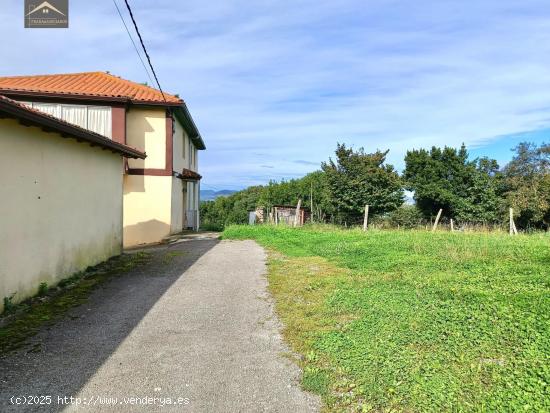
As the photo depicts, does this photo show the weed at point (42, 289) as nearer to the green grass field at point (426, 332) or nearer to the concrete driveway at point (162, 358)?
the concrete driveway at point (162, 358)

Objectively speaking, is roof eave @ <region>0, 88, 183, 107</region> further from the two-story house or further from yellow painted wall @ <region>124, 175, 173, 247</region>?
yellow painted wall @ <region>124, 175, 173, 247</region>

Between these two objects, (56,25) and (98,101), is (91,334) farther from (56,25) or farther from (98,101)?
(98,101)

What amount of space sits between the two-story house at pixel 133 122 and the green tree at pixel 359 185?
12998mm

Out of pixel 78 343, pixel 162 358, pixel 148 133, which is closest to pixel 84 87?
pixel 148 133

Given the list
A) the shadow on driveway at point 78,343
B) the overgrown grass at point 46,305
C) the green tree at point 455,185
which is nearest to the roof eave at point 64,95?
the overgrown grass at point 46,305

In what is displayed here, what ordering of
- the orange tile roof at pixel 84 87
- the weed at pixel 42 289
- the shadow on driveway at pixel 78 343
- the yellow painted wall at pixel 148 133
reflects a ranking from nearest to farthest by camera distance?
1. the shadow on driveway at pixel 78 343
2. the weed at pixel 42 289
3. the orange tile roof at pixel 84 87
4. the yellow painted wall at pixel 148 133

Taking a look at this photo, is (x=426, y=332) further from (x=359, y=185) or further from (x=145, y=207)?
(x=359, y=185)

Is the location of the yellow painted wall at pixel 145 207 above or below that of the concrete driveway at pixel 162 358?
above

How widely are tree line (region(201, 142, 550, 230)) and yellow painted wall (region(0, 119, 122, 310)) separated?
14025 millimetres

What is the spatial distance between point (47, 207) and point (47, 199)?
13cm

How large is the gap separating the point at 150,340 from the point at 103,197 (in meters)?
5.71

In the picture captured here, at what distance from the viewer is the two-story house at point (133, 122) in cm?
1464

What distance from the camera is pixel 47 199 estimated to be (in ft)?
21.6

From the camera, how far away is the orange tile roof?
14.5 meters
